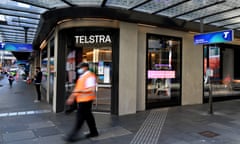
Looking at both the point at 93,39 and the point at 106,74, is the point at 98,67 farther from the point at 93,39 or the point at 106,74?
the point at 93,39

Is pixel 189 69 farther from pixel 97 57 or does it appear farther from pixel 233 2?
pixel 97 57

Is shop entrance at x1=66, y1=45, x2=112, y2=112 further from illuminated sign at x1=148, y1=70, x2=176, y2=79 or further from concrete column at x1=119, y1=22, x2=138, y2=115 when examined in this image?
illuminated sign at x1=148, y1=70, x2=176, y2=79

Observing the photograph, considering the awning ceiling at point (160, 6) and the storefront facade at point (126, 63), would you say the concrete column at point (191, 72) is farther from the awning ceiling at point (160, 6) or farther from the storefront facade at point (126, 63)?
the awning ceiling at point (160, 6)

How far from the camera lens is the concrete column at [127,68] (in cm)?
692

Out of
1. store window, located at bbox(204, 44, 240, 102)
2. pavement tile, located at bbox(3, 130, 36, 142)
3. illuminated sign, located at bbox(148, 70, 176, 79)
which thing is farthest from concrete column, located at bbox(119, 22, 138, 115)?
store window, located at bbox(204, 44, 240, 102)

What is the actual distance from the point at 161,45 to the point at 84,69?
4.62m

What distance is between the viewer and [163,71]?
822 cm

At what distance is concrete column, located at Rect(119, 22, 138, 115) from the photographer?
6.92 metres

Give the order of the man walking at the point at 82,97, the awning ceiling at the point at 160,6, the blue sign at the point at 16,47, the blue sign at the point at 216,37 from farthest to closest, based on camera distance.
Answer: the blue sign at the point at 16,47 < the blue sign at the point at 216,37 < the awning ceiling at the point at 160,6 < the man walking at the point at 82,97

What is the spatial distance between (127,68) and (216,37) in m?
3.07

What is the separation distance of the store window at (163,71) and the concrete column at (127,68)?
2.78ft

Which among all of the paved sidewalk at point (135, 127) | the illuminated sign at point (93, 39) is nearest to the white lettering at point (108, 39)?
the illuminated sign at point (93, 39)

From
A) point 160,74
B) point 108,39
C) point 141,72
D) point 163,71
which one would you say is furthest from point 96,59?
point 163,71

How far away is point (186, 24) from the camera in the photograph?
7816mm
